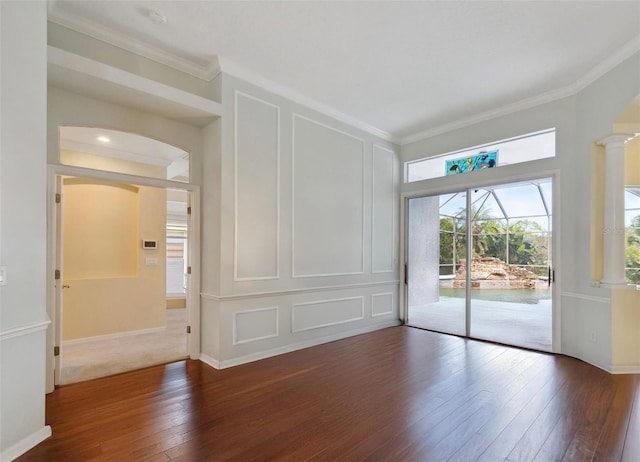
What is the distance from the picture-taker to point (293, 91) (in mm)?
4371

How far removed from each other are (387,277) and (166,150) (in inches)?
157

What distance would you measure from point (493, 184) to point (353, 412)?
3867 millimetres

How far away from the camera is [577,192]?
4.10 metres

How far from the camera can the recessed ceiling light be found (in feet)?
9.61

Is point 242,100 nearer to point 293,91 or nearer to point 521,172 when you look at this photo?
point 293,91

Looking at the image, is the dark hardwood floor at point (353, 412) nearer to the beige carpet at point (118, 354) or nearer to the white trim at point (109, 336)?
the beige carpet at point (118, 354)

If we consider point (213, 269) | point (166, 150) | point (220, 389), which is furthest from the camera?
point (166, 150)

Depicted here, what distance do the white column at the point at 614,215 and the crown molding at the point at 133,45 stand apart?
460cm

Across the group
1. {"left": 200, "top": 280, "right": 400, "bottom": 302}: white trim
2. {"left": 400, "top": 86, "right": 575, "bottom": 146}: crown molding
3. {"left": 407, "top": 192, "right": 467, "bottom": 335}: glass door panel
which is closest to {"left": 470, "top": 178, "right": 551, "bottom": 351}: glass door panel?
{"left": 407, "top": 192, "right": 467, "bottom": 335}: glass door panel

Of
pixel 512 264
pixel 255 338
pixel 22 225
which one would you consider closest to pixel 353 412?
pixel 255 338

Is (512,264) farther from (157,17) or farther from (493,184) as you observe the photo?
(157,17)

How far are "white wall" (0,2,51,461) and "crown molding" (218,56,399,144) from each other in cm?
Result: 179

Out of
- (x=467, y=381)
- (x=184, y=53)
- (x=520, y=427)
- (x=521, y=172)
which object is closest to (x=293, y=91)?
(x=184, y=53)

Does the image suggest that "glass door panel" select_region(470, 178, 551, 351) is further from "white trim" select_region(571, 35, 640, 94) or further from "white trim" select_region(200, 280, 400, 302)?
"white trim" select_region(200, 280, 400, 302)
